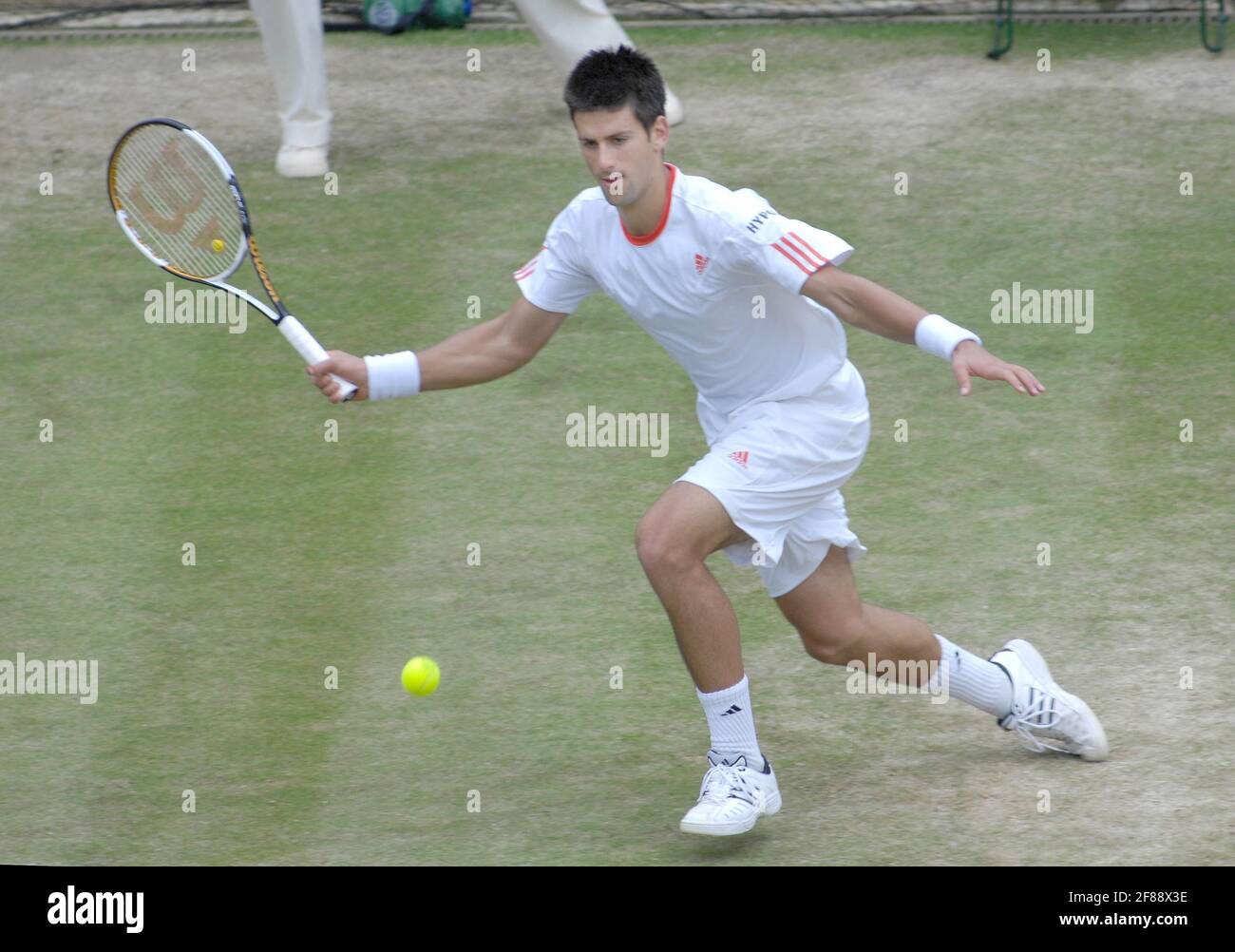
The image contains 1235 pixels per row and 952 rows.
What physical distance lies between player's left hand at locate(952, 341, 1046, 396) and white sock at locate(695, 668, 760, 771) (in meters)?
0.95

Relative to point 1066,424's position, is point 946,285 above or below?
above

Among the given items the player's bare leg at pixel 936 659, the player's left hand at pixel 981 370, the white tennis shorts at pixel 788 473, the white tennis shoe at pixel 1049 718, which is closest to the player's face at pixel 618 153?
the white tennis shorts at pixel 788 473

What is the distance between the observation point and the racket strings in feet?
17.2

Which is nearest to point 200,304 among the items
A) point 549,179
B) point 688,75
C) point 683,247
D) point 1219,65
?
point 549,179

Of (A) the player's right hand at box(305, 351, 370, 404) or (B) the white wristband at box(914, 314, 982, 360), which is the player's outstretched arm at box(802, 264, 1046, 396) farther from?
(A) the player's right hand at box(305, 351, 370, 404)

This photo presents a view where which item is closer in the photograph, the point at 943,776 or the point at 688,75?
the point at 943,776

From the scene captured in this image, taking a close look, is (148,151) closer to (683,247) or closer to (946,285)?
(683,247)

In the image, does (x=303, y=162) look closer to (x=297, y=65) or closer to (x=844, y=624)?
(x=297, y=65)

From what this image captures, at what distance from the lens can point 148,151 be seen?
209 inches

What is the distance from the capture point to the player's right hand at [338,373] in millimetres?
4578

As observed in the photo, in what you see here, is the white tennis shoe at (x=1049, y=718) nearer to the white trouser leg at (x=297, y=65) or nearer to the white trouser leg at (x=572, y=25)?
the white trouser leg at (x=572, y=25)

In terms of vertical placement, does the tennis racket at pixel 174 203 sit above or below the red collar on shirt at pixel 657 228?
above

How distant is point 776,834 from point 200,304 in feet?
13.3

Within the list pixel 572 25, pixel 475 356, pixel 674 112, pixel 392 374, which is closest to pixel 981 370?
pixel 475 356
